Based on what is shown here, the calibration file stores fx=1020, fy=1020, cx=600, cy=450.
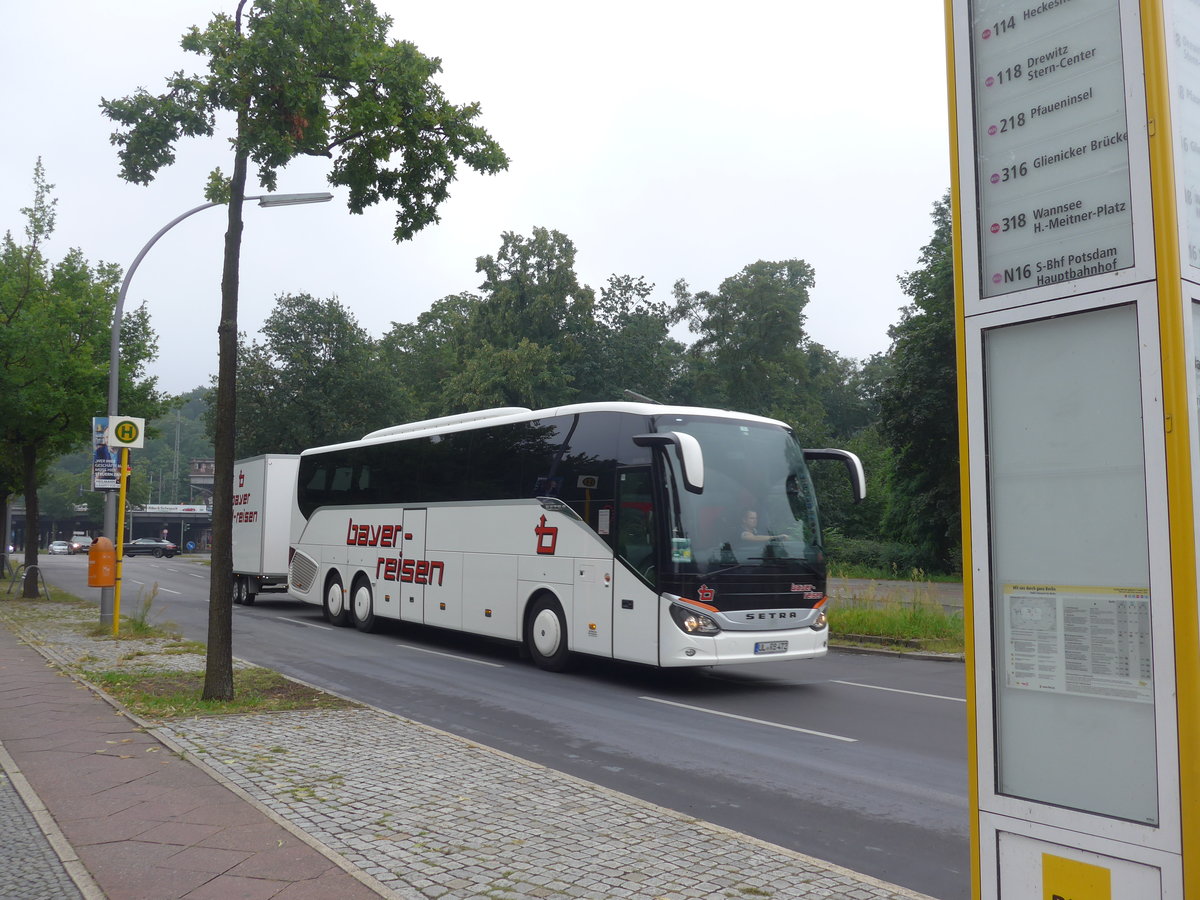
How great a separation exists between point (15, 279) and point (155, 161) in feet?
59.1

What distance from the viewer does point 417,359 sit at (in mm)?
70000

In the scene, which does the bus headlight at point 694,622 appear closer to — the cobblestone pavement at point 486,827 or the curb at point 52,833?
the cobblestone pavement at point 486,827

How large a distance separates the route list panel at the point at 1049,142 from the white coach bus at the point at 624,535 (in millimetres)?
7458

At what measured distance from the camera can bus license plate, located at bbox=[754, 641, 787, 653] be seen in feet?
39.5

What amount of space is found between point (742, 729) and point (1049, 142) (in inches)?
304

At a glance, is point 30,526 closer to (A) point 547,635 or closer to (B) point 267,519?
(B) point 267,519

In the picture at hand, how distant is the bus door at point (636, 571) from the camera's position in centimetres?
1212

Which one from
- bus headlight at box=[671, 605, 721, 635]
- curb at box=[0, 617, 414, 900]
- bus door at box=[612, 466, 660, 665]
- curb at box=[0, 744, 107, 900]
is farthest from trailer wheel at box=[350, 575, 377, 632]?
curb at box=[0, 744, 107, 900]

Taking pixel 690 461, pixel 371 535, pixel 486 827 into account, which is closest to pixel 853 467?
pixel 690 461

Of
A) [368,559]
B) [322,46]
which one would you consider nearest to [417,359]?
[368,559]

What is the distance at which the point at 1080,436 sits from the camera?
2992 mm

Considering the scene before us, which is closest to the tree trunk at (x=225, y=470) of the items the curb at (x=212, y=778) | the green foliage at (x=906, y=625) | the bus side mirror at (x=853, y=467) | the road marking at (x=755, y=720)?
the curb at (x=212, y=778)

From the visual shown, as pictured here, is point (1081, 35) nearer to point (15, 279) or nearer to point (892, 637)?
point (892, 637)

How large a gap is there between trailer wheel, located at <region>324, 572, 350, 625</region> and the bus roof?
2776 mm
